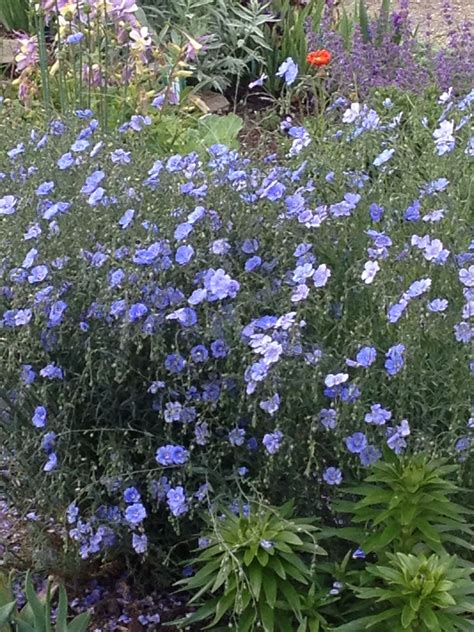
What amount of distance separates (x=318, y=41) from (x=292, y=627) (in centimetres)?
384

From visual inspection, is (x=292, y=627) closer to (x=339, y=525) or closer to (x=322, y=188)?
(x=339, y=525)

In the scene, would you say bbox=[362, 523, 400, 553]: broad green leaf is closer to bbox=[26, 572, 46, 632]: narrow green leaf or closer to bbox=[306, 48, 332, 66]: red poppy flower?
bbox=[26, 572, 46, 632]: narrow green leaf

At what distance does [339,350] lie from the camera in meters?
2.43

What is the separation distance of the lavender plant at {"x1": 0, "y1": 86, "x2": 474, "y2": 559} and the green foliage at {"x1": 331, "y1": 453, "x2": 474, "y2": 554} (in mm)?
60

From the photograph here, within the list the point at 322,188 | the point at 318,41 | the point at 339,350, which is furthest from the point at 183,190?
the point at 318,41

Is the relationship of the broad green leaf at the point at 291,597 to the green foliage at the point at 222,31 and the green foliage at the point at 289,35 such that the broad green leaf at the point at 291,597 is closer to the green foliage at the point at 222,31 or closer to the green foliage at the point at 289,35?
the green foliage at the point at 222,31

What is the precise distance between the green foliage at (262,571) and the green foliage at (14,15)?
15.5 feet

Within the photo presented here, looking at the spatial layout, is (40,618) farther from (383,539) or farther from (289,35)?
(289,35)

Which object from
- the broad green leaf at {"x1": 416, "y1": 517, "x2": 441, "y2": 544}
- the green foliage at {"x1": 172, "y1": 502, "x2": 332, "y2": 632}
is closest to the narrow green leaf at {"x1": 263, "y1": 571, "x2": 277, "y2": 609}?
the green foliage at {"x1": 172, "y1": 502, "x2": 332, "y2": 632}

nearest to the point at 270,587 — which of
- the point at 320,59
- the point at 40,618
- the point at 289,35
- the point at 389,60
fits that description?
the point at 40,618

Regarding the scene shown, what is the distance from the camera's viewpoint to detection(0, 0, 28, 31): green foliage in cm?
616

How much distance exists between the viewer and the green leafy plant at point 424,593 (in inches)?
81.3

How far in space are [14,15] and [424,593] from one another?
5.13 m

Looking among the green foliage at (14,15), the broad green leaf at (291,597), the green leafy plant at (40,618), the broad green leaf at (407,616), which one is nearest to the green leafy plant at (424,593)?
the broad green leaf at (407,616)
